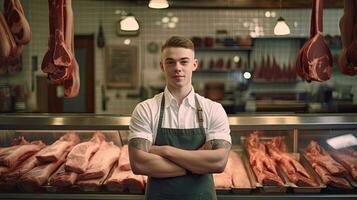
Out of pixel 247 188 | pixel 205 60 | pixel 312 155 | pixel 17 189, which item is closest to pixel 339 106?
pixel 205 60

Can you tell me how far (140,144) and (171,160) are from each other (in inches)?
7.2

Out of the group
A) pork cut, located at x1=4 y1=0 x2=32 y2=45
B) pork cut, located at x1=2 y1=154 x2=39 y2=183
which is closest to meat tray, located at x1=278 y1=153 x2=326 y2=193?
pork cut, located at x1=2 y1=154 x2=39 y2=183

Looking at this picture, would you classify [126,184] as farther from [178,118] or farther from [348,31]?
[348,31]

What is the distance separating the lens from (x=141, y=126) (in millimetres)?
2250

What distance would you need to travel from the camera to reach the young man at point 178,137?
7.09 ft

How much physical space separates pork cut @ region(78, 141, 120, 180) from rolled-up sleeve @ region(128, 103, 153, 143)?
0.72m

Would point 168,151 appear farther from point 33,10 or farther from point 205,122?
point 33,10

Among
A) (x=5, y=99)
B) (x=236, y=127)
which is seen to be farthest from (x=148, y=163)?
(x=5, y=99)

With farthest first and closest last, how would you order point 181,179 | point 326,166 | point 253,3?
point 253,3, point 326,166, point 181,179

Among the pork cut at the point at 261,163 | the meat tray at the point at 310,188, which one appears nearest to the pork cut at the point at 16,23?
the pork cut at the point at 261,163

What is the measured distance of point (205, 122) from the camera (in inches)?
90.0

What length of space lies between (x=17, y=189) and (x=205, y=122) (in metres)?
1.38

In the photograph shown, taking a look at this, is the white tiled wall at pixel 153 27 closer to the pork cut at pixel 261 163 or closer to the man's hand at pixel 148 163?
the pork cut at pixel 261 163

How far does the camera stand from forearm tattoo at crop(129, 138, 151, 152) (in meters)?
2.18
